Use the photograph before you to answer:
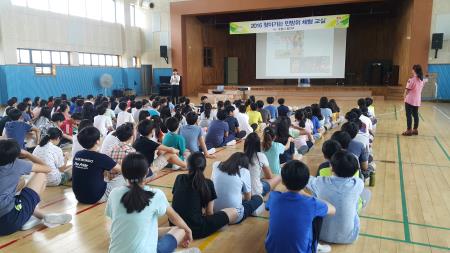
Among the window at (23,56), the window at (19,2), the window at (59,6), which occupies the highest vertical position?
the window at (59,6)

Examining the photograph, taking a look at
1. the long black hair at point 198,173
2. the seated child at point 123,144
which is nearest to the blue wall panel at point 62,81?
the seated child at point 123,144

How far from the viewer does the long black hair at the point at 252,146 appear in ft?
10.1

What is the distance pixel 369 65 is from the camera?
17.0m

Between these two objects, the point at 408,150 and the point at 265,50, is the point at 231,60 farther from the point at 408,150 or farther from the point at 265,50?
the point at 408,150

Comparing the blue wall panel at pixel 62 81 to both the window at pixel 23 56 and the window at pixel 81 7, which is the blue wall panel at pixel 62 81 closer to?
the window at pixel 23 56

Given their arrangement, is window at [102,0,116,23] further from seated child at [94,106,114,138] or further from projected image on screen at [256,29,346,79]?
seated child at [94,106,114,138]

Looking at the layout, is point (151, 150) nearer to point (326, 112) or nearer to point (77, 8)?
point (326, 112)

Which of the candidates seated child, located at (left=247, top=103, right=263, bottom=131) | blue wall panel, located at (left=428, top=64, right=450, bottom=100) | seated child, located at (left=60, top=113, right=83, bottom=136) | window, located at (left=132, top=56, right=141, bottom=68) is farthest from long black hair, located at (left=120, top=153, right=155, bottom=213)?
window, located at (left=132, top=56, right=141, bottom=68)

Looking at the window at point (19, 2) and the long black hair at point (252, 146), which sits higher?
the window at point (19, 2)

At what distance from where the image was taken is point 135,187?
76.5 inches

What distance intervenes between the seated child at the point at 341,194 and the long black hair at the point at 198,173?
77 centimetres

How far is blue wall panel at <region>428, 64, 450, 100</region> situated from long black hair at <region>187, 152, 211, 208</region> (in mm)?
13877

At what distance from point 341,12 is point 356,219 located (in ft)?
50.4

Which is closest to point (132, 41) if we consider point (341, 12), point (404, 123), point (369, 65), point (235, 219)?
point (341, 12)
